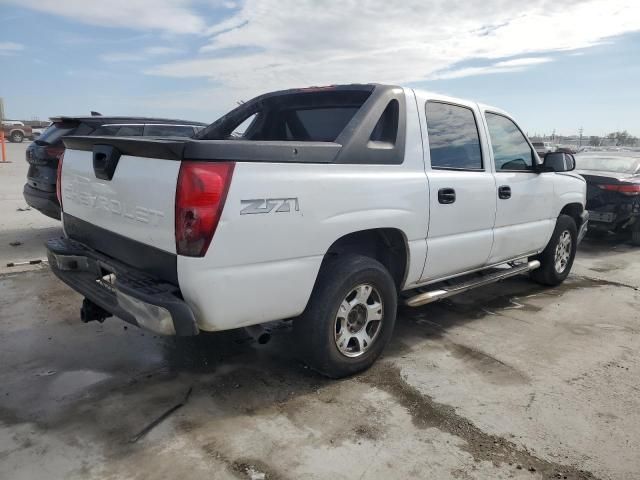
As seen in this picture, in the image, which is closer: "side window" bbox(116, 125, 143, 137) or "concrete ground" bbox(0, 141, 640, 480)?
"concrete ground" bbox(0, 141, 640, 480)

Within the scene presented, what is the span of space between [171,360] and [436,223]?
2.18 meters

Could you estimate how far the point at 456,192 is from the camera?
13.0 feet

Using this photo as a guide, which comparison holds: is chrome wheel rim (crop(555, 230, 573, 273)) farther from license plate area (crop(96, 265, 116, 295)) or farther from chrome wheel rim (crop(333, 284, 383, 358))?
license plate area (crop(96, 265, 116, 295))

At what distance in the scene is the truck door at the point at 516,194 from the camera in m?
4.57

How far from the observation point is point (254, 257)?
276 centimetres

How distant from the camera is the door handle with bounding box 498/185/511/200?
4.45m

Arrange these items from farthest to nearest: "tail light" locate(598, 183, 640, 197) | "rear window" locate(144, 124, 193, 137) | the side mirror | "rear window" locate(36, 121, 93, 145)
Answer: "tail light" locate(598, 183, 640, 197) < "rear window" locate(144, 124, 193, 137) < "rear window" locate(36, 121, 93, 145) < the side mirror

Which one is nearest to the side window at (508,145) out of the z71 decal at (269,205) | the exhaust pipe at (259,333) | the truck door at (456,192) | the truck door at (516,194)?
the truck door at (516,194)

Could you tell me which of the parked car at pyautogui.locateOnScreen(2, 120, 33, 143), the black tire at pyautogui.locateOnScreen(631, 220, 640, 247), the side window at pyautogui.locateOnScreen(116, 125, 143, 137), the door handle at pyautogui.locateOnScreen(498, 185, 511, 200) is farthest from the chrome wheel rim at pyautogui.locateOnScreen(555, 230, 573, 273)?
the parked car at pyautogui.locateOnScreen(2, 120, 33, 143)

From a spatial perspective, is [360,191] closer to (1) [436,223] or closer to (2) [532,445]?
(1) [436,223]

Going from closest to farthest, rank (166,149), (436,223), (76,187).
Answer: (166,149) → (76,187) → (436,223)

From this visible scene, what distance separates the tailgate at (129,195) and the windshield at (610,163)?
881cm

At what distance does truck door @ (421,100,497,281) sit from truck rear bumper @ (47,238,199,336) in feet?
6.44

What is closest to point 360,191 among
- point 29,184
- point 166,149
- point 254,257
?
point 254,257
